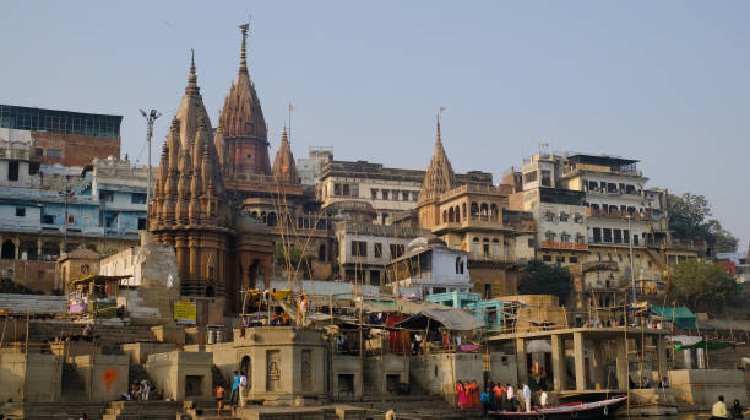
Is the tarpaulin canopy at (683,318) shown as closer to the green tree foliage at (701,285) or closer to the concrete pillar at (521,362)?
the green tree foliage at (701,285)

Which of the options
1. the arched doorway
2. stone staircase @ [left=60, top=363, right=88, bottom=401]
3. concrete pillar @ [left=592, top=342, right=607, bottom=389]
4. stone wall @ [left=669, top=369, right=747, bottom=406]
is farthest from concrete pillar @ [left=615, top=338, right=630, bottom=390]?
the arched doorway

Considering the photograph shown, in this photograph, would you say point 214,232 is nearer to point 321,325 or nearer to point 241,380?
point 321,325

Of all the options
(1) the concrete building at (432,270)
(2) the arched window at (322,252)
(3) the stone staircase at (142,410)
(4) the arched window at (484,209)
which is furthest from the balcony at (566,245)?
(3) the stone staircase at (142,410)

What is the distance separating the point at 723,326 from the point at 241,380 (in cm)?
3980

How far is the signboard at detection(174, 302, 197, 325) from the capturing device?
4075 cm

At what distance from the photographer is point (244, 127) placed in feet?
247

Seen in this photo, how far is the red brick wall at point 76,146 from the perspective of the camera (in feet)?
216

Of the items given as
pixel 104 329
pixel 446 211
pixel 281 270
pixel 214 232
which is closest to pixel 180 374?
pixel 104 329

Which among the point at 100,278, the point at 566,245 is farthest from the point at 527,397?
the point at 566,245

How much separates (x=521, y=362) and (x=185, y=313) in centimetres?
1383

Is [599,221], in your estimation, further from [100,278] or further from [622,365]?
[100,278]

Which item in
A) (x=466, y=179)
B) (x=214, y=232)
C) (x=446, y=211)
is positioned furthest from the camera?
(x=466, y=179)

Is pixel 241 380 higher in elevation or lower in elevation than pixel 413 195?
lower

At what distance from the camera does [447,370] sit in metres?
33.7
